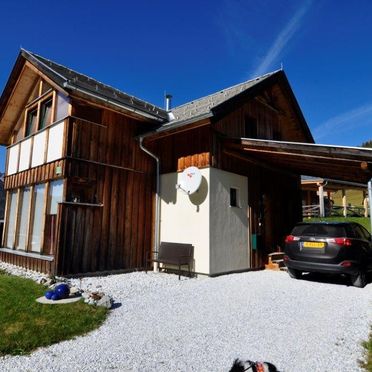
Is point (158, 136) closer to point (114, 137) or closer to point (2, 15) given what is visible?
point (114, 137)

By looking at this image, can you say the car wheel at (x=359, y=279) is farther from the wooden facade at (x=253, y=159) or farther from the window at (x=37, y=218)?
the window at (x=37, y=218)

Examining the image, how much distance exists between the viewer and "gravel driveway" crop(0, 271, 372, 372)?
130 inches

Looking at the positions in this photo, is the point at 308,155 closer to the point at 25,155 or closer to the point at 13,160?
the point at 25,155

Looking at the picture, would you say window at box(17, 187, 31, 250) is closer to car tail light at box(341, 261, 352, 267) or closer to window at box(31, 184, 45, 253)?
window at box(31, 184, 45, 253)

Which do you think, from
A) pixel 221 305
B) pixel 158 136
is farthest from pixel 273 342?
pixel 158 136

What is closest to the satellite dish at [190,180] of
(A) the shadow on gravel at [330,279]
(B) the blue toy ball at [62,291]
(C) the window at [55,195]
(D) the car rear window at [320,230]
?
(D) the car rear window at [320,230]

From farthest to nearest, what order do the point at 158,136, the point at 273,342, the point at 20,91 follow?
1. the point at 20,91
2. the point at 158,136
3. the point at 273,342

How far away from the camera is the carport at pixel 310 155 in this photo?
7.52 m

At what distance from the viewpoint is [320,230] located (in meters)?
7.96

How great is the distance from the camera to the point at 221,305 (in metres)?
5.82

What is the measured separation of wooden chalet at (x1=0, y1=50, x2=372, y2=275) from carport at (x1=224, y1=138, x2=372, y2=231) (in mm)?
37

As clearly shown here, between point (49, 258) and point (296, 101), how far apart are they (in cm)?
1218

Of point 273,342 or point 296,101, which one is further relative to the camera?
point 296,101

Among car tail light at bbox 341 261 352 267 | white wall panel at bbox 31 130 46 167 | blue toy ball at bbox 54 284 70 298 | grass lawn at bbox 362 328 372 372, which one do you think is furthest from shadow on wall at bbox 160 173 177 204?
Answer: grass lawn at bbox 362 328 372 372
